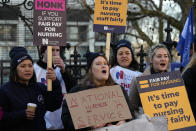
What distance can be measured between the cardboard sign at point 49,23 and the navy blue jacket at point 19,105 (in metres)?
0.71

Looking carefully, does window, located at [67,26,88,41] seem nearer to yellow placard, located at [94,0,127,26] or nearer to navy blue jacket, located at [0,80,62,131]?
yellow placard, located at [94,0,127,26]

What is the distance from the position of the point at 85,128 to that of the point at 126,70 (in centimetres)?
175

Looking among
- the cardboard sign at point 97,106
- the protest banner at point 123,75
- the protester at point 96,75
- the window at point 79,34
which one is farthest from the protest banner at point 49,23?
the window at point 79,34

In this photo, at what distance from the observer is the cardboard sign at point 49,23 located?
475 cm

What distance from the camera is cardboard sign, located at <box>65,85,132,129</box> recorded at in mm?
3714

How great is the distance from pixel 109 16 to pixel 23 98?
6.03 feet

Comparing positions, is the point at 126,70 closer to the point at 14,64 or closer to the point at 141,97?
the point at 141,97

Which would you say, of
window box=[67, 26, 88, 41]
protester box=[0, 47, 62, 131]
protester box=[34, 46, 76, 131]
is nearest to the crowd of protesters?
protester box=[0, 47, 62, 131]

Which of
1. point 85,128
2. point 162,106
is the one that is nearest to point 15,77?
point 85,128

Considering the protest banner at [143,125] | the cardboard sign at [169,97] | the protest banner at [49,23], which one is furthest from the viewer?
the protest banner at [49,23]

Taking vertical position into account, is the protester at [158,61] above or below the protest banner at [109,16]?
below

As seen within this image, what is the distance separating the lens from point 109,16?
207 inches

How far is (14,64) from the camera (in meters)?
4.25

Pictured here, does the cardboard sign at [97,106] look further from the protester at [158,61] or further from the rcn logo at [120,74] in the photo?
the rcn logo at [120,74]
